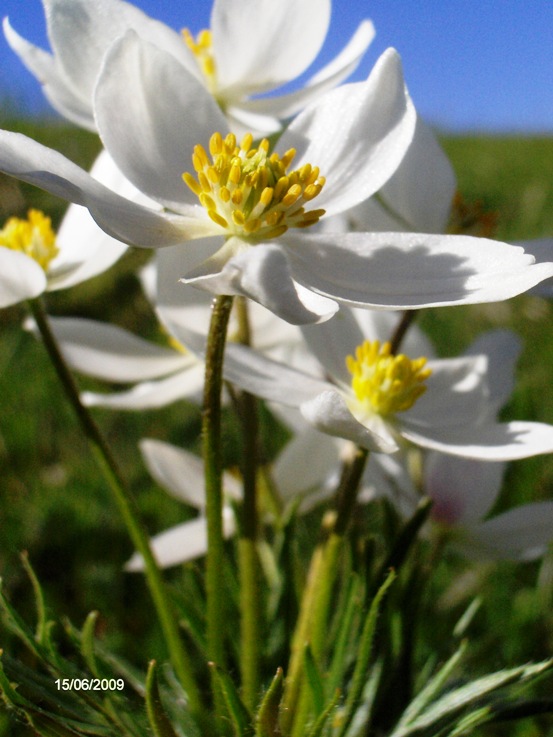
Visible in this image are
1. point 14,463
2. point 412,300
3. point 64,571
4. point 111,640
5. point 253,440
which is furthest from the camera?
point 14,463

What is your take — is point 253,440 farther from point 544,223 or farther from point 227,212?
point 544,223

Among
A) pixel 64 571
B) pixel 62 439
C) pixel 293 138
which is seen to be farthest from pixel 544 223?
pixel 293 138

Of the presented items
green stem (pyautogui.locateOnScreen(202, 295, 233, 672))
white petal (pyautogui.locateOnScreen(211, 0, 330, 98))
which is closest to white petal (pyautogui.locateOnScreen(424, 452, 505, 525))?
green stem (pyautogui.locateOnScreen(202, 295, 233, 672))

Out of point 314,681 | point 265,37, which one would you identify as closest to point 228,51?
point 265,37

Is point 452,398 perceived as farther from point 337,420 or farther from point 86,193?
point 86,193

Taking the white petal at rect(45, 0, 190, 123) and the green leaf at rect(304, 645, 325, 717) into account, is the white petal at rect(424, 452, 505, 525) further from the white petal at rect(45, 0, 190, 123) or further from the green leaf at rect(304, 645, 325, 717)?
the white petal at rect(45, 0, 190, 123)
